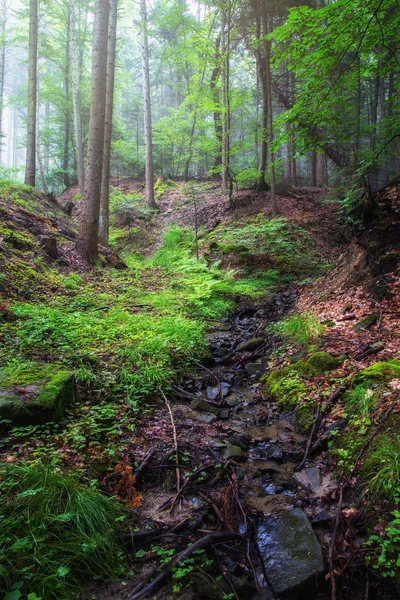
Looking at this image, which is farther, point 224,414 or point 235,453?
point 224,414

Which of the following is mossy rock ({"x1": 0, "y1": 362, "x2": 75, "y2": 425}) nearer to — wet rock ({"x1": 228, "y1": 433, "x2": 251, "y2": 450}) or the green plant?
wet rock ({"x1": 228, "y1": 433, "x2": 251, "y2": 450})

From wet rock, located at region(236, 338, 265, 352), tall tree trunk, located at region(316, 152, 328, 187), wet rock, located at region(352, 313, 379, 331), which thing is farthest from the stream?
tall tree trunk, located at region(316, 152, 328, 187)

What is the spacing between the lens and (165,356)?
5.55 meters

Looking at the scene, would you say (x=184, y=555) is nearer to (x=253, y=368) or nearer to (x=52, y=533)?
(x=52, y=533)

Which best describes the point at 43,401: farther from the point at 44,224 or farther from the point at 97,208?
the point at 44,224

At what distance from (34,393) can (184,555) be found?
2.18 m

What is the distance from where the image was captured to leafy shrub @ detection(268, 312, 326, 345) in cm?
596

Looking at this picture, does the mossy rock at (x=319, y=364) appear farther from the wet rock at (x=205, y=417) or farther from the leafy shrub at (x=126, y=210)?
the leafy shrub at (x=126, y=210)

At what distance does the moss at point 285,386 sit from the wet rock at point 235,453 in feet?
3.67

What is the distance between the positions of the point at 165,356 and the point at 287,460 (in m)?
2.51

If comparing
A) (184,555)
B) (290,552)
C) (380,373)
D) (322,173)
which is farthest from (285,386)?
(322,173)

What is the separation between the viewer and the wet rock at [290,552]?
2.36m

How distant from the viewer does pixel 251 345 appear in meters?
6.72

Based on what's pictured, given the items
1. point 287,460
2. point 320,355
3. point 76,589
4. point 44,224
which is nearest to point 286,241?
point 320,355
